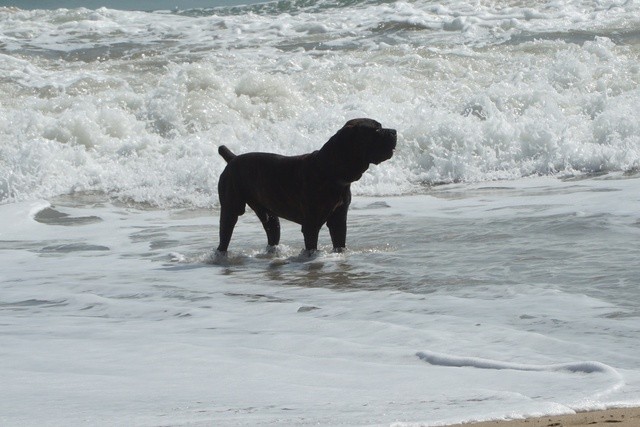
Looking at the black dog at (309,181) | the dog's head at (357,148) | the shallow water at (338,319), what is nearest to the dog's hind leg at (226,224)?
the black dog at (309,181)

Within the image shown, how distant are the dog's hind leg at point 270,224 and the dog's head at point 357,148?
0.83 m

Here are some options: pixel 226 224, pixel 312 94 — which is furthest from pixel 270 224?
pixel 312 94

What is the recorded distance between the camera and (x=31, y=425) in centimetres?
374

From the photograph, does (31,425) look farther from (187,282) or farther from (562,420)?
(187,282)

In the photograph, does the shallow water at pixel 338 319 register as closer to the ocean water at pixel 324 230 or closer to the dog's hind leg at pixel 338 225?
the ocean water at pixel 324 230

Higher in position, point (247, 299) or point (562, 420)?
point (562, 420)

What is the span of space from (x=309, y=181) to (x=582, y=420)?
3.97m

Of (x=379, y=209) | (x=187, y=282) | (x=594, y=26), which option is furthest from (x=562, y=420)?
(x=594, y=26)

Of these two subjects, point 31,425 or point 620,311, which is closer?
point 31,425

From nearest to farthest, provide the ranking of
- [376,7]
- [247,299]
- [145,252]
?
[247,299], [145,252], [376,7]

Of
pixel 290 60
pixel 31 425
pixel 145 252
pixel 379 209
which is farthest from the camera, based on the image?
pixel 290 60

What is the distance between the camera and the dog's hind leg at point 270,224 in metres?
7.82

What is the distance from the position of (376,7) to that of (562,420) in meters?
18.8

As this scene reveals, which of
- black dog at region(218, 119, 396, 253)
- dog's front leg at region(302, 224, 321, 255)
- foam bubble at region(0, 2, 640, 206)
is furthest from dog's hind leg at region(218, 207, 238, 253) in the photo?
foam bubble at region(0, 2, 640, 206)
